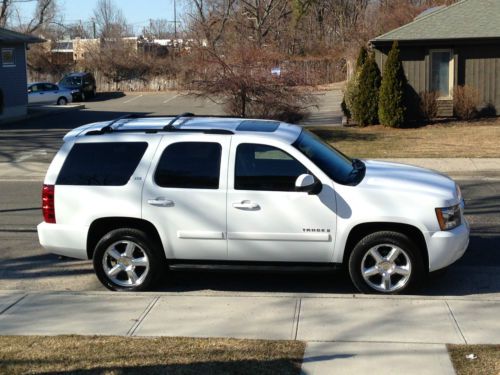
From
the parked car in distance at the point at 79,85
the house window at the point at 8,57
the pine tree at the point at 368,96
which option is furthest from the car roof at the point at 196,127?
the parked car in distance at the point at 79,85

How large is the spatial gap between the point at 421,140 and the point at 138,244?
600 inches

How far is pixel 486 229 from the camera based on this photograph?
34.5 feet

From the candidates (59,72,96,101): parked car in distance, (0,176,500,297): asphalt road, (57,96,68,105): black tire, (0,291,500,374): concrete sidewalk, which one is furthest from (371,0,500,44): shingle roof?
(59,72,96,101): parked car in distance

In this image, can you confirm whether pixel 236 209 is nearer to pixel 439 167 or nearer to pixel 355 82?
pixel 439 167

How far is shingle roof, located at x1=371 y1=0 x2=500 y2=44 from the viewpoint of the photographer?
25391 millimetres

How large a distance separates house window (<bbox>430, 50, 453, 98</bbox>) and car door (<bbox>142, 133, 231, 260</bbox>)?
19.9m

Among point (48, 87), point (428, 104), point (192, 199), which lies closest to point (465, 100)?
point (428, 104)

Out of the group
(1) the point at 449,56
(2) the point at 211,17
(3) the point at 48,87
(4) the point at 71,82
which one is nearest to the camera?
(1) the point at 449,56

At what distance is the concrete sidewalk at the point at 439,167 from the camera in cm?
1595

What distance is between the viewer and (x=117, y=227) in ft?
25.5

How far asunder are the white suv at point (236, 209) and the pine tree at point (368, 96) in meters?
17.0

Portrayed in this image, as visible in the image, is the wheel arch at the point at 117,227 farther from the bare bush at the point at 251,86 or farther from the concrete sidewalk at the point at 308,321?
the bare bush at the point at 251,86

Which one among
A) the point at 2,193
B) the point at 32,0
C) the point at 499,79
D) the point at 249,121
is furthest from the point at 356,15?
the point at 249,121

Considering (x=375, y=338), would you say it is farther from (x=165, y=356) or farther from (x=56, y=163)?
(x=56, y=163)
